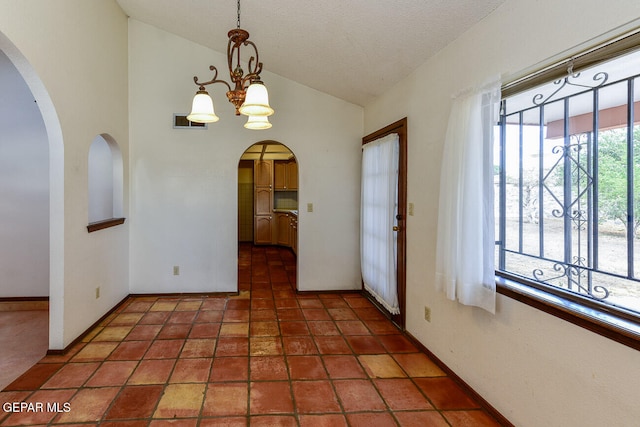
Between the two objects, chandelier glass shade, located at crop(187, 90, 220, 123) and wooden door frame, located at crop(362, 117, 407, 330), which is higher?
chandelier glass shade, located at crop(187, 90, 220, 123)

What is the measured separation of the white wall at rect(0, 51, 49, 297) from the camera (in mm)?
3596

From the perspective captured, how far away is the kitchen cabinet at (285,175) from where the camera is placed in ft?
26.1

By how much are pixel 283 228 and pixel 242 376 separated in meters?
5.62

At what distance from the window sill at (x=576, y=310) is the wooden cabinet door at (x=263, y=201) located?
20.9ft

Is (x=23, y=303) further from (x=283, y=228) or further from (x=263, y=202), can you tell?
(x=283, y=228)

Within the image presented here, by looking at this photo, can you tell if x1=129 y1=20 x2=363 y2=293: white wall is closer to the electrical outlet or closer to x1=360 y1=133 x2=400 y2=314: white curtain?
x1=360 y1=133 x2=400 y2=314: white curtain

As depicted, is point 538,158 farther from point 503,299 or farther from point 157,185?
point 157,185

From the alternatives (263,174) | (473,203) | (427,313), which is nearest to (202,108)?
(473,203)

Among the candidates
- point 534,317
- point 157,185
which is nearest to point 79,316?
point 157,185

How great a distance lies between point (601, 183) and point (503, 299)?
0.77m

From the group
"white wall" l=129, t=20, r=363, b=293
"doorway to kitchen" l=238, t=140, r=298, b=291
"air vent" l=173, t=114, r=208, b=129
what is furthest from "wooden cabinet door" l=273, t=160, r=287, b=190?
"air vent" l=173, t=114, r=208, b=129

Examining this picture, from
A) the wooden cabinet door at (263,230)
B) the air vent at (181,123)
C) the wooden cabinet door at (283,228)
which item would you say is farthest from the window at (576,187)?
the wooden cabinet door at (263,230)

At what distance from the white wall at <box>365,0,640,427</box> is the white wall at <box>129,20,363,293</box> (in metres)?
1.50

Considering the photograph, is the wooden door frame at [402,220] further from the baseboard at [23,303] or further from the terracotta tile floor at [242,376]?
the baseboard at [23,303]
